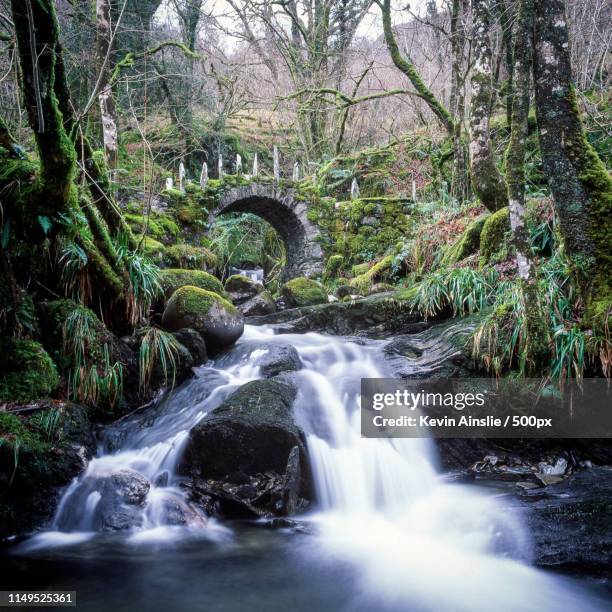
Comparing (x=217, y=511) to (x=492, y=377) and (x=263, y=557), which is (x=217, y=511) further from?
(x=492, y=377)

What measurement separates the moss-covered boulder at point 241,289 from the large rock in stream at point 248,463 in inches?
276

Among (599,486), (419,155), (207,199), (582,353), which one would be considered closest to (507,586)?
(599,486)

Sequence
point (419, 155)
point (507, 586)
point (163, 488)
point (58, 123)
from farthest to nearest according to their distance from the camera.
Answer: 1. point (419, 155)
2. point (163, 488)
3. point (58, 123)
4. point (507, 586)

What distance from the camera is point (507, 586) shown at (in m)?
2.81

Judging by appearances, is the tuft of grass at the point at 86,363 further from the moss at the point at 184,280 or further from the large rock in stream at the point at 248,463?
the moss at the point at 184,280

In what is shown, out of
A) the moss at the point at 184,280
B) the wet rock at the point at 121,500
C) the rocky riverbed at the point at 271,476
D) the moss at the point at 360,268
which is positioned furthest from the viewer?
the moss at the point at 360,268

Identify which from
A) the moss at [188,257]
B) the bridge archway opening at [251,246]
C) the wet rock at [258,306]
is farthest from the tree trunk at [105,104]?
the bridge archway opening at [251,246]

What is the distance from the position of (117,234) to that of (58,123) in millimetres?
2193

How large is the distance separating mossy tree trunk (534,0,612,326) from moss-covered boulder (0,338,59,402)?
4.78 m

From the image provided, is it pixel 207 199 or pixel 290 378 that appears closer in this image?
pixel 290 378

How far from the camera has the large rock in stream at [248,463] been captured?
3.72 meters

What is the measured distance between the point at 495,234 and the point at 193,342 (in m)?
4.54

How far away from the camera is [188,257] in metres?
10.0

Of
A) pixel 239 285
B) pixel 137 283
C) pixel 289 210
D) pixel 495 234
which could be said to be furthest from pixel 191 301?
pixel 289 210
